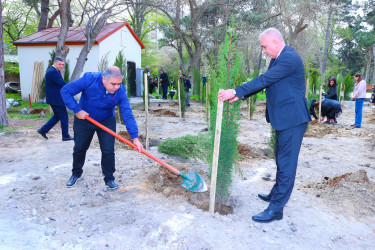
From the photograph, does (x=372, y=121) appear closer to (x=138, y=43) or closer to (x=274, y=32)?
(x=274, y=32)

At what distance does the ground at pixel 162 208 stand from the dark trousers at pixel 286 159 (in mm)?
315

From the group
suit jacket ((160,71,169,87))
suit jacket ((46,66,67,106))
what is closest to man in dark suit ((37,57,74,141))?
suit jacket ((46,66,67,106))

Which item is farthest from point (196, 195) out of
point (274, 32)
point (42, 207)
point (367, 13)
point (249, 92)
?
point (367, 13)

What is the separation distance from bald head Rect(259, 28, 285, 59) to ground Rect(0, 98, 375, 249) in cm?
181

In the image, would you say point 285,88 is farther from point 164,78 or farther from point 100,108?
point 164,78

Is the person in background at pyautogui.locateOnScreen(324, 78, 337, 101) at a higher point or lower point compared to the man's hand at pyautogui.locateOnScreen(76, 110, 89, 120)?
higher

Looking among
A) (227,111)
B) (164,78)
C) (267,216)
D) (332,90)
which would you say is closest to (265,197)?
(267,216)

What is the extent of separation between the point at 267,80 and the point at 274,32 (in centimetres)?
51

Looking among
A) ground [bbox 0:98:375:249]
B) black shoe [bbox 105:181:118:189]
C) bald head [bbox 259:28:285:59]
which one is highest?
bald head [bbox 259:28:285:59]

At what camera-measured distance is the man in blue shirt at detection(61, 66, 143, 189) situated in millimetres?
3395

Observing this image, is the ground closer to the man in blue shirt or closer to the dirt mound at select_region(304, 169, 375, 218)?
the dirt mound at select_region(304, 169, 375, 218)

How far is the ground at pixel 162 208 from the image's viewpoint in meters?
2.74

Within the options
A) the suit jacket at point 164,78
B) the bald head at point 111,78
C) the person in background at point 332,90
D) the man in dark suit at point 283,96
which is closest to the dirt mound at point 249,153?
the man in dark suit at point 283,96

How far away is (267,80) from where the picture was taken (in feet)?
9.12
